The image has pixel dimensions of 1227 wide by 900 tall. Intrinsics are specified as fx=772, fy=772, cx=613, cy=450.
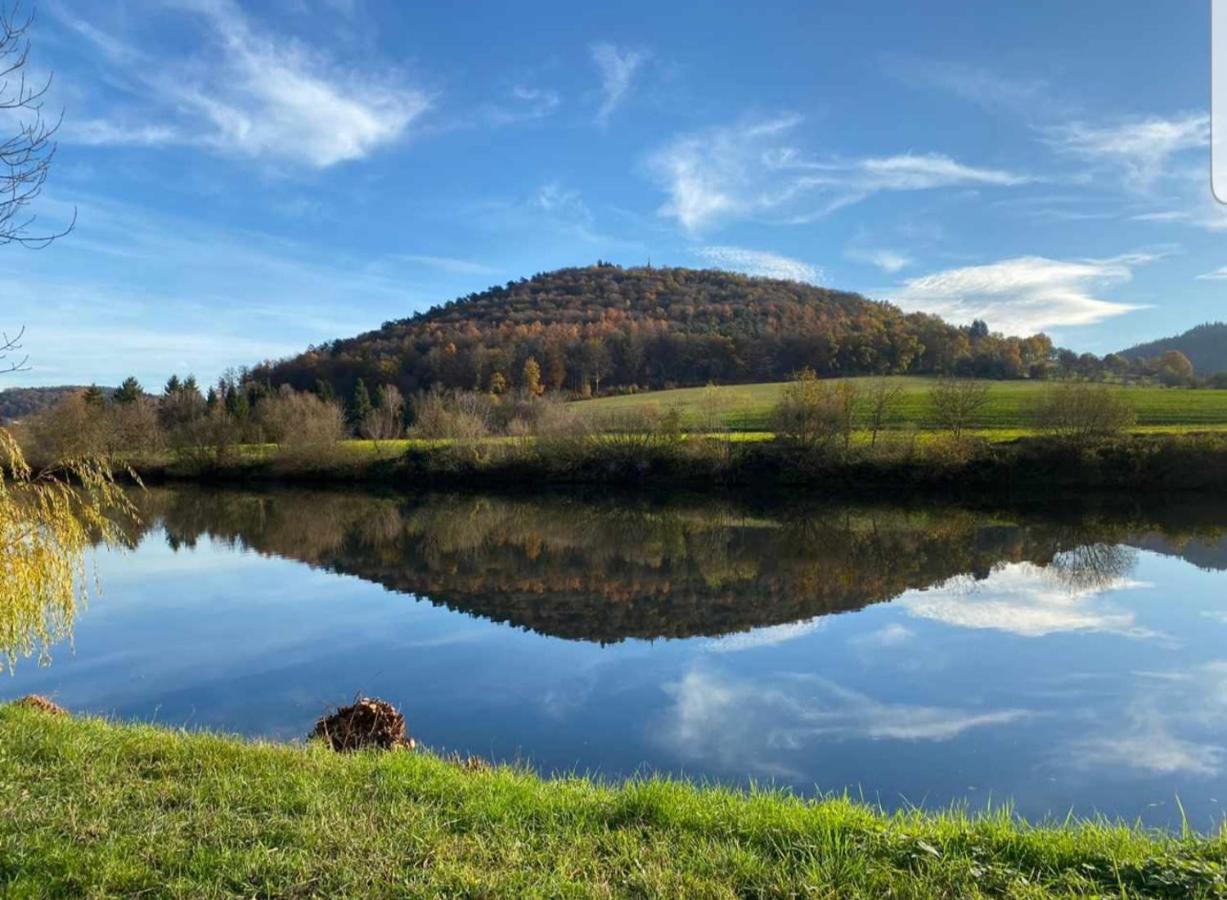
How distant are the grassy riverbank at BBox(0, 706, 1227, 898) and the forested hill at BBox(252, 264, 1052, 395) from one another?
2466 inches

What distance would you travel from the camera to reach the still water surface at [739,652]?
8.05 metres

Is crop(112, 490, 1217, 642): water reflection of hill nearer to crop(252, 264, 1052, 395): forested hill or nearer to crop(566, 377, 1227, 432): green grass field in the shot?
crop(566, 377, 1227, 432): green grass field

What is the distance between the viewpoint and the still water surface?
8.05 meters

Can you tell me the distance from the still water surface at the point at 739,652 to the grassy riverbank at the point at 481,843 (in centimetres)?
336

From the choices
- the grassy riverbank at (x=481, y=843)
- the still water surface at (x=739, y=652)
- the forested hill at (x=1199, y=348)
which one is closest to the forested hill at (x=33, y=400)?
the still water surface at (x=739, y=652)

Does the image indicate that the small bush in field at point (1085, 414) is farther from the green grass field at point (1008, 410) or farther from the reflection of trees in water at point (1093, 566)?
the reflection of trees in water at point (1093, 566)

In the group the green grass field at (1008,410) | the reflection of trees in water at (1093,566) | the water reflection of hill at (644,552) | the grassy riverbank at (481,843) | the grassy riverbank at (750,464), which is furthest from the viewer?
the green grass field at (1008,410)

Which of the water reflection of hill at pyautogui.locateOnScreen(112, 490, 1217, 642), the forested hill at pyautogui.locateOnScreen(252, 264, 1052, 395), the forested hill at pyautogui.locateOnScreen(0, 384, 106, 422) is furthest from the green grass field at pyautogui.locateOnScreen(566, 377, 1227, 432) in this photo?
the forested hill at pyautogui.locateOnScreen(0, 384, 106, 422)

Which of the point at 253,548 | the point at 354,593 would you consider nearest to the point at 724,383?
the point at 253,548

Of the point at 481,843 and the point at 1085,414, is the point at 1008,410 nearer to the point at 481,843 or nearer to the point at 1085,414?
the point at 1085,414

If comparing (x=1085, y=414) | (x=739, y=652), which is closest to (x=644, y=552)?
(x=739, y=652)

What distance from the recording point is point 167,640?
14.3 meters

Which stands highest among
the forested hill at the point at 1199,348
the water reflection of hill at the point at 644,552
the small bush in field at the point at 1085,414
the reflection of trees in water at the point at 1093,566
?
the forested hill at the point at 1199,348

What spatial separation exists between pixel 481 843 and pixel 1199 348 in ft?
199
